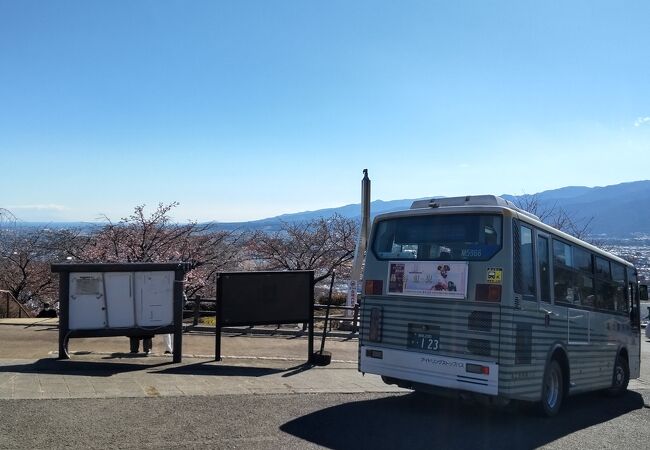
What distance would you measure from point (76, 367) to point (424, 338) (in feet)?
18.3

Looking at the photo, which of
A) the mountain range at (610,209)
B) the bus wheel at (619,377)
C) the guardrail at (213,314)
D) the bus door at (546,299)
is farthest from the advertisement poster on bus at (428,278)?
the mountain range at (610,209)

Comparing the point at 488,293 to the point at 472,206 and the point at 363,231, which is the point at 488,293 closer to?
the point at 472,206

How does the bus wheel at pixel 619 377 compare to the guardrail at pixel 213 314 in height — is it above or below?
below

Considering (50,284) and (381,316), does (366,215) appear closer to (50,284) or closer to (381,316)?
(381,316)

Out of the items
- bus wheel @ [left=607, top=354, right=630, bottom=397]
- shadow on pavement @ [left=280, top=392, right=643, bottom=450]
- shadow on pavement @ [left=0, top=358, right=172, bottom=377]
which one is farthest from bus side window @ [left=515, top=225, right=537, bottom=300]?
shadow on pavement @ [left=0, top=358, right=172, bottom=377]

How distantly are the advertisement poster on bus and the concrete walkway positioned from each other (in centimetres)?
218

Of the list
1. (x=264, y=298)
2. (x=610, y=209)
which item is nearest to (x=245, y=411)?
(x=264, y=298)

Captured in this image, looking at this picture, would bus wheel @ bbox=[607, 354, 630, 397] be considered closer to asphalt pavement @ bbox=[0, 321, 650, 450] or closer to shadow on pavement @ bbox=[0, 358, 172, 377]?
asphalt pavement @ bbox=[0, 321, 650, 450]

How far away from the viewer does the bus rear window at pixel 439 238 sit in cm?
806

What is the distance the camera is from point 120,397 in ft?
25.5

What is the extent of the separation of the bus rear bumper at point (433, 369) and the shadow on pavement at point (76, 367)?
12.7 feet

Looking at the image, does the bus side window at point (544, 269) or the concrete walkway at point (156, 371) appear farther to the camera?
the bus side window at point (544, 269)

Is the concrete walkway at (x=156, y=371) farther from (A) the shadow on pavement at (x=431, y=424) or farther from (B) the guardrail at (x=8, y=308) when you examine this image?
(B) the guardrail at (x=8, y=308)

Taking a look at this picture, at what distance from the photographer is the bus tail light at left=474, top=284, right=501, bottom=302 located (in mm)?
7730
